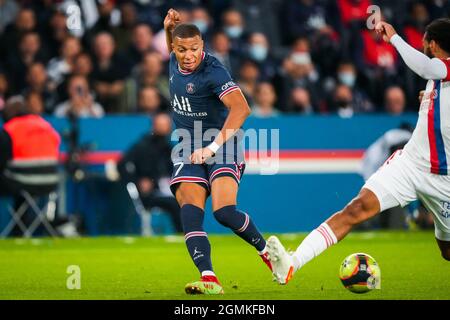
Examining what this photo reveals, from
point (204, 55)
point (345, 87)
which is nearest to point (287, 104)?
point (345, 87)

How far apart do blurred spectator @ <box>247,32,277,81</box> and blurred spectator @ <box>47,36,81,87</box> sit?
9.58 feet

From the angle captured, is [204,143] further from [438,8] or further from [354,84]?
[438,8]

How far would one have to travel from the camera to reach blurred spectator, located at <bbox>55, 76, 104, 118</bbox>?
1650 cm

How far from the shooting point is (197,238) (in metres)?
8.74

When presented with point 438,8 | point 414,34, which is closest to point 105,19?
point 414,34

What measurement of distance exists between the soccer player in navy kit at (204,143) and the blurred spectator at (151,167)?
695 cm

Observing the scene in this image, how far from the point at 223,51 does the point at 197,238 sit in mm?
8841

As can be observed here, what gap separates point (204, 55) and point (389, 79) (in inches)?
382

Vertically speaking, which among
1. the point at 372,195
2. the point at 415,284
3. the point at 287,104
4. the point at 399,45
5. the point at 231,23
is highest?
the point at 231,23

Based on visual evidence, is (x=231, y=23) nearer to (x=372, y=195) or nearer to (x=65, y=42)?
(x=65, y=42)

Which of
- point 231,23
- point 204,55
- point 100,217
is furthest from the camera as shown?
point 231,23

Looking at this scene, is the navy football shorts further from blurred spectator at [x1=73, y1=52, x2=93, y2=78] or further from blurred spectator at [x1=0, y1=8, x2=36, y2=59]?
blurred spectator at [x1=0, y1=8, x2=36, y2=59]

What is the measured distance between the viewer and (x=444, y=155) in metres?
8.73

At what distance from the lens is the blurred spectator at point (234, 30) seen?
18.0 m
